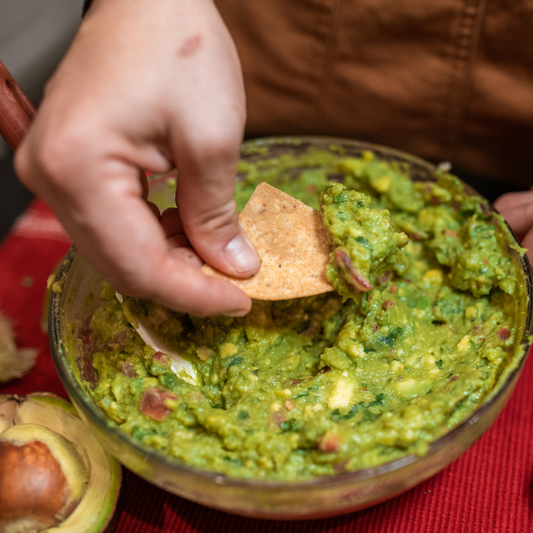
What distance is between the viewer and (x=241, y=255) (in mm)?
1256

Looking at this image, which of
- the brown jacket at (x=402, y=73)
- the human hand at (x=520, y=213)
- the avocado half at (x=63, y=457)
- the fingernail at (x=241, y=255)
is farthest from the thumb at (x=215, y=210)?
the brown jacket at (x=402, y=73)

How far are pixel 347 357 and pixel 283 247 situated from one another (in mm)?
350

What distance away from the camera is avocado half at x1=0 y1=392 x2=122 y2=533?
→ 123 centimetres

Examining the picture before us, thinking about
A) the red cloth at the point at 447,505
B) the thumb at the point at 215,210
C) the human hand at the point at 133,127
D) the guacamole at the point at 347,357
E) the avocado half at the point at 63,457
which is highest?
the human hand at the point at 133,127

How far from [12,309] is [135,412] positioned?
1.03 m

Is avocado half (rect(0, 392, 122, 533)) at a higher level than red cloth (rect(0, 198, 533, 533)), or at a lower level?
higher

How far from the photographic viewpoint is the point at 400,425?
1.09 meters

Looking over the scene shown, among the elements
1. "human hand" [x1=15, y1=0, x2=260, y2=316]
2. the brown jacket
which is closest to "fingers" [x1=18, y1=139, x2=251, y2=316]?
"human hand" [x1=15, y1=0, x2=260, y2=316]

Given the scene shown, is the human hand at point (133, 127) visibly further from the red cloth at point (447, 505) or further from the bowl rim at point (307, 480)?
the red cloth at point (447, 505)

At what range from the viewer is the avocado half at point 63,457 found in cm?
123

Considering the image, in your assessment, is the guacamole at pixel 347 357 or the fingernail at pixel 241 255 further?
the fingernail at pixel 241 255

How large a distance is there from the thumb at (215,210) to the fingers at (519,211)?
0.94m

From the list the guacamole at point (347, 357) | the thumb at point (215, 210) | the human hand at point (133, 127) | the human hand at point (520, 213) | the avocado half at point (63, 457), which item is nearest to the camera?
the human hand at point (133, 127)

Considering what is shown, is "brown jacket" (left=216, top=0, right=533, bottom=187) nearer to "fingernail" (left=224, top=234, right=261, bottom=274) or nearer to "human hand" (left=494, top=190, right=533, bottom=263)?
"human hand" (left=494, top=190, right=533, bottom=263)
